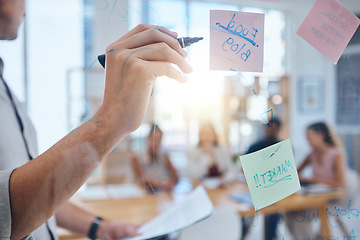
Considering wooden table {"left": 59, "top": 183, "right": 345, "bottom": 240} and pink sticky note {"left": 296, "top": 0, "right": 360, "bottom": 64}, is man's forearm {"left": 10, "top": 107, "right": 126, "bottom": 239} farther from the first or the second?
wooden table {"left": 59, "top": 183, "right": 345, "bottom": 240}

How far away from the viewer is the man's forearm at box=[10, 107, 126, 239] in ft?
1.00

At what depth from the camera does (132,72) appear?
32 cm

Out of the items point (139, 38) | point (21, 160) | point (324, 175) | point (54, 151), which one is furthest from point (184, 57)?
point (324, 175)

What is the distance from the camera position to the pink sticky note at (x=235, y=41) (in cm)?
38

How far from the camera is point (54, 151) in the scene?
313 millimetres

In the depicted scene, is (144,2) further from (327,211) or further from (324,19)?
(327,211)

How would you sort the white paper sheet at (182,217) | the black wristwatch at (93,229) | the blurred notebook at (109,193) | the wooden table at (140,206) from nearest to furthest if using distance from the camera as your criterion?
the white paper sheet at (182,217) < the black wristwatch at (93,229) < the wooden table at (140,206) < the blurred notebook at (109,193)

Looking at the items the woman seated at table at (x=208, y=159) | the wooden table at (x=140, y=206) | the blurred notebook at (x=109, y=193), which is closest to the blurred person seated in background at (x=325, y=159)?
the wooden table at (x=140, y=206)

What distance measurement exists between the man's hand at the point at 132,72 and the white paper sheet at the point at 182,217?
28 cm

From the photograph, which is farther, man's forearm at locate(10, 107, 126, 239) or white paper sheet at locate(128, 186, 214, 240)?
white paper sheet at locate(128, 186, 214, 240)

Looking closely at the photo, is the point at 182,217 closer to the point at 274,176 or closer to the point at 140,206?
the point at 274,176

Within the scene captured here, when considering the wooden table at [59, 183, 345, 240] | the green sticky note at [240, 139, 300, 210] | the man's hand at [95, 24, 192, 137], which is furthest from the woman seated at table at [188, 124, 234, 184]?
the man's hand at [95, 24, 192, 137]

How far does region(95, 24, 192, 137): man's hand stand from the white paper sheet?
0.28m

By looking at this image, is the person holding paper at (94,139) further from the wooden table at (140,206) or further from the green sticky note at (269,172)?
the wooden table at (140,206)
